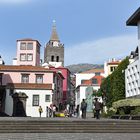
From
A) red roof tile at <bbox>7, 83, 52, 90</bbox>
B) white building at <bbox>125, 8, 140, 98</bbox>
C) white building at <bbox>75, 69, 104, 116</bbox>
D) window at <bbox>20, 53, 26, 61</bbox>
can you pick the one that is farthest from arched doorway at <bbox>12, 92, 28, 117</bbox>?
window at <bbox>20, 53, 26, 61</bbox>

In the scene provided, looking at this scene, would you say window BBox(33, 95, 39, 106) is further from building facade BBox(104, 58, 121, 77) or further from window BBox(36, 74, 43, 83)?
building facade BBox(104, 58, 121, 77)

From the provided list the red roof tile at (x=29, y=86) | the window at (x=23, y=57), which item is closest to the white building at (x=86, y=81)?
the window at (x=23, y=57)

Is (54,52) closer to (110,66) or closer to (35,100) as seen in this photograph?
(110,66)

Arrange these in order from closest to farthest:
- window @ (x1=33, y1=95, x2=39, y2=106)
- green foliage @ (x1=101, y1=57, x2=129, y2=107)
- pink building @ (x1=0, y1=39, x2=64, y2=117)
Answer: pink building @ (x1=0, y1=39, x2=64, y2=117), window @ (x1=33, y1=95, x2=39, y2=106), green foliage @ (x1=101, y1=57, x2=129, y2=107)

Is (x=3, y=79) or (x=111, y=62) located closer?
(x=3, y=79)

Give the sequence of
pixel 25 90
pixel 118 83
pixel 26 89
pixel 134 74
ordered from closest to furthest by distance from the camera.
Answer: pixel 134 74
pixel 25 90
pixel 26 89
pixel 118 83

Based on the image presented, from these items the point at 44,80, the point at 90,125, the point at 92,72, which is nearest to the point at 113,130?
the point at 90,125

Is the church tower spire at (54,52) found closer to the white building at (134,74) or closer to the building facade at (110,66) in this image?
the building facade at (110,66)

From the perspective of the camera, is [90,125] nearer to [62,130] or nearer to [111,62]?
[62,130]

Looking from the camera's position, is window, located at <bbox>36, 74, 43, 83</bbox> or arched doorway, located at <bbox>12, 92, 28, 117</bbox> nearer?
arched doorway, located at <bbox>12, 92, 28, 117</bbox>

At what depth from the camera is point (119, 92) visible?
6850cm

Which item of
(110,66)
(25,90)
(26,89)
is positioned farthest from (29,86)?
(110,66)

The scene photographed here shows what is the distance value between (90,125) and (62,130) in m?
1.96

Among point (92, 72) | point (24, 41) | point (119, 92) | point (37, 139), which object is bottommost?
point (37, 139)
